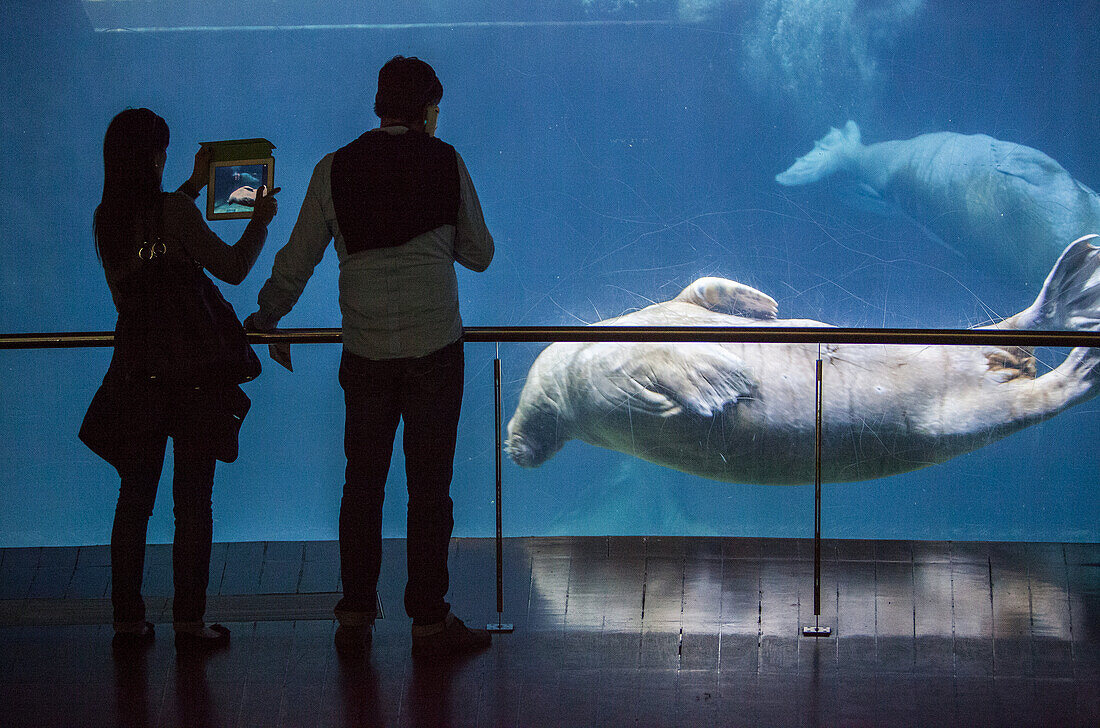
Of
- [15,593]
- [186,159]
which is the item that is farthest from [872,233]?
[15,593]

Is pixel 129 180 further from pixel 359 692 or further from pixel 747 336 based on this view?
pixel 747 336

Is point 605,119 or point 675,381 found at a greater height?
point 605,119

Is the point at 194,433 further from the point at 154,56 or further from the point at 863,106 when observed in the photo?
the point at 863,106

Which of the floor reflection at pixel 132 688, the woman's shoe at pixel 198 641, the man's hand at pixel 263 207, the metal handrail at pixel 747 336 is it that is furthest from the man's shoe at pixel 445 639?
the man's hand at pixel 263 207

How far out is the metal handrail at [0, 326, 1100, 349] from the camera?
2262mm

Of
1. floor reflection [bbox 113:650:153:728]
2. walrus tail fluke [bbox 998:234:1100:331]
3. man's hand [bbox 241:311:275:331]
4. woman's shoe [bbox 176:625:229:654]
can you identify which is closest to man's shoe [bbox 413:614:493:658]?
woman's shoe [bbox 176:625:229:654]

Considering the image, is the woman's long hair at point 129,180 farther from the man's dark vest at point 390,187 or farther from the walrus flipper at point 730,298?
the walrus flipper at point 730,298

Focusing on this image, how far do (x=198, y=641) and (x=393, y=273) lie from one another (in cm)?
96

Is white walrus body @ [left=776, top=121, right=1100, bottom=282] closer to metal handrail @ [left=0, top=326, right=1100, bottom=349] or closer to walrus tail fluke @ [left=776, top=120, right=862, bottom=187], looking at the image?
walrus tail fluke @ [left=776, top=120, right=862, bottom=187]

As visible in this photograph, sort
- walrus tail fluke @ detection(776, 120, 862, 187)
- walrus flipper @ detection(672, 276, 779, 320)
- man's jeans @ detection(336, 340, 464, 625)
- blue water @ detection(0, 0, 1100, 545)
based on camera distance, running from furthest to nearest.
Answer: walrus tail fluke @ detection(776, 120, 862, 187) → walrus flipper @ detection(672, 276, 779, 320) → blue water @ detection(0, 0, 1100, 545) → man's jeans @ detection(336, 340, 464, 625)

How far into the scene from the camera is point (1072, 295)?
3988mm

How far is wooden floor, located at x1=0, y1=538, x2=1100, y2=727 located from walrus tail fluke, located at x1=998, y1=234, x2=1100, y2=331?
154 cm

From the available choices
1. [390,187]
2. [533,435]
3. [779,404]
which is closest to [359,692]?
[533,435]

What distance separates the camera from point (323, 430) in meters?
2.63
